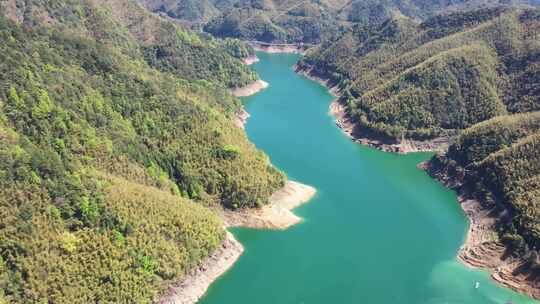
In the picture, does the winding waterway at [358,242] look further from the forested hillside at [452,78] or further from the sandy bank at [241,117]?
the forested hillside at [452,78]

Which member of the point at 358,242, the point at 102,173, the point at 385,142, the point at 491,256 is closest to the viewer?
the point at 102,173

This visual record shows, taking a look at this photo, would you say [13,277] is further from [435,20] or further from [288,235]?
[435,20]

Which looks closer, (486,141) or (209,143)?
(209,143)

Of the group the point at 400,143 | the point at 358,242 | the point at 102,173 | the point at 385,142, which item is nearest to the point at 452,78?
the point at 400,143

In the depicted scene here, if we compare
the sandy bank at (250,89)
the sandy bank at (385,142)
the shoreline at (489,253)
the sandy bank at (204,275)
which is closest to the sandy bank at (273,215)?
the sandy bank at (204,275)

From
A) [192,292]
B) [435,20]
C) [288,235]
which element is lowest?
[192,292]

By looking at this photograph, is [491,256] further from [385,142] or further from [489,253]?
[385,142]

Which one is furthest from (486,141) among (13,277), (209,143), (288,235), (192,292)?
(13,277)
